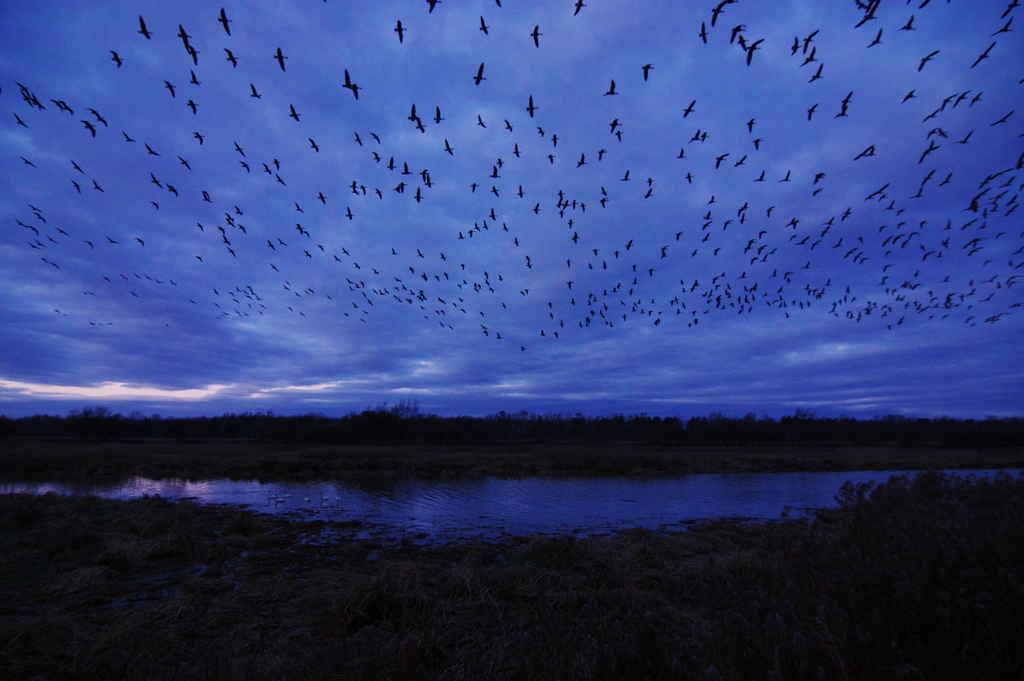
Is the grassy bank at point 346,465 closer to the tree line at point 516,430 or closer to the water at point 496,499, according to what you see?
the water at point 496,499

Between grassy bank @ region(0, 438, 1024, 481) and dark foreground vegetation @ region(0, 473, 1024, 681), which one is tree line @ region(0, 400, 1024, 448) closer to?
grassy bank @ region(0, 438, 1024, 481)

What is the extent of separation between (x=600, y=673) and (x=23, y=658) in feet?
28.0

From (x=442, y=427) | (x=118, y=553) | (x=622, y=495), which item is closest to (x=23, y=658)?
(x=118, y=553)

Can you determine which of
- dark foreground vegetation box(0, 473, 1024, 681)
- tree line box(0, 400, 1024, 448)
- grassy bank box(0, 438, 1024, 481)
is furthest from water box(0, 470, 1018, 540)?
tree line box(0, 400, 1024, 448)

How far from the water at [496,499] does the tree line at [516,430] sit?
45.1m

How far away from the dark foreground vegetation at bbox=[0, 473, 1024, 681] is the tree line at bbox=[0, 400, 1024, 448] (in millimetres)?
60672

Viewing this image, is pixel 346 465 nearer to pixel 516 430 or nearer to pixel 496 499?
pixel 496 499

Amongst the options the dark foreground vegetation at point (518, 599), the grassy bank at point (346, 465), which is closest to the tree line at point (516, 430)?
the grassy bank at point (346, 465)

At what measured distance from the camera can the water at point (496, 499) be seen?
1864 centimetres

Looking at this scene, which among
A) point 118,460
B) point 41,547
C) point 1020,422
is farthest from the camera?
point 1020,422

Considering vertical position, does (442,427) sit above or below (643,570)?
above

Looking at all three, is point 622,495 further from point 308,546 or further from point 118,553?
point 118,553

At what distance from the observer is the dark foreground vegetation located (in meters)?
3.44

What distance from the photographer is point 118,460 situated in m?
38.7
